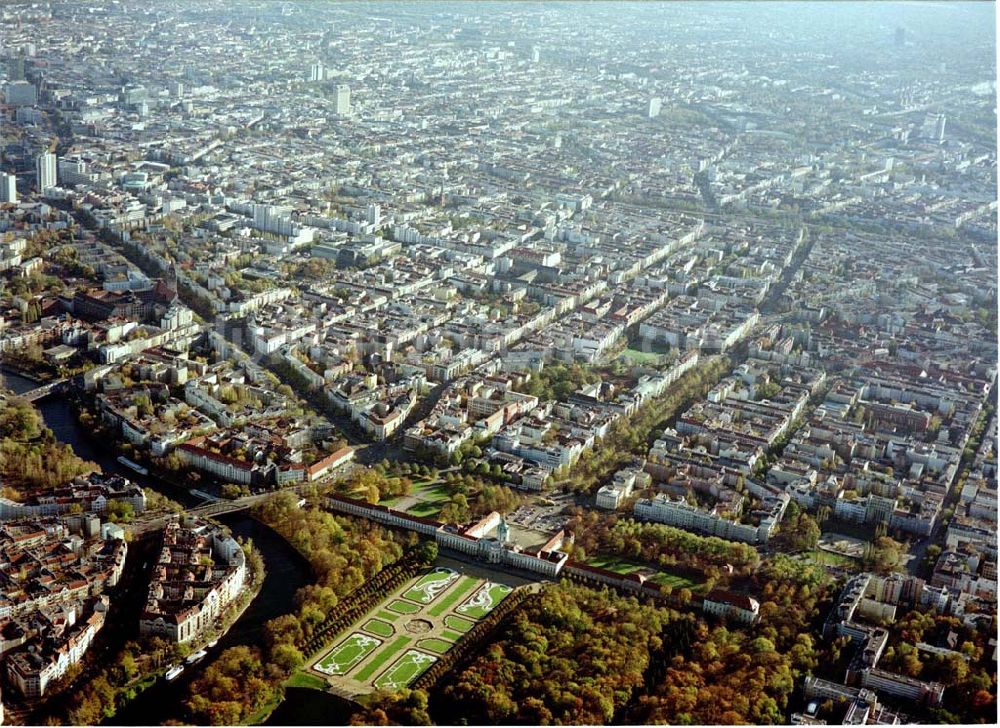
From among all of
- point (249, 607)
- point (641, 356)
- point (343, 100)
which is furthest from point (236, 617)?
point (343, 100)

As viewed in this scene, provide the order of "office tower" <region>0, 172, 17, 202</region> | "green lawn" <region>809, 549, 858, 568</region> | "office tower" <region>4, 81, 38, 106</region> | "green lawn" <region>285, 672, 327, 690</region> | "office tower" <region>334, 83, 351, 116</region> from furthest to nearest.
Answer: "office tower" <region>334, 83, 351, 116</region>
"office tower" <region>4, 81, 38, 106</region>
"office tower" <region>0, 172, 17, 202</region>
"green lawn" <region>809, 549, 858, 568</region>
"green lawn" <region>285, 672, 327, 690</region>

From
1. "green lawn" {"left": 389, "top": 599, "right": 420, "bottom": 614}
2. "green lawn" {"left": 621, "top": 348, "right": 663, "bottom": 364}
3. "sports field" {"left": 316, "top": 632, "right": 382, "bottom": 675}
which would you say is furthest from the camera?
"green lawn" {"left": 621, "top": 348, "right": 663, "bottom": 364}

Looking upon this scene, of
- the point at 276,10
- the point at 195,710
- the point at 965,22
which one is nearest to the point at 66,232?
the point at 276,10

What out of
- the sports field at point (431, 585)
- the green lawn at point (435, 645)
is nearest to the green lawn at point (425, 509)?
the sports field at point (431, 585)

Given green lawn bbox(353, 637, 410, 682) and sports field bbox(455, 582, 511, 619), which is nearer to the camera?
green lawn bbox(353, 637, 410, 682)

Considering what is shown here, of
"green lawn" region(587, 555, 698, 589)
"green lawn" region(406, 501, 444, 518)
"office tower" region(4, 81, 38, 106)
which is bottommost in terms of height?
"green lawn" region(587, 555, 698, 589)

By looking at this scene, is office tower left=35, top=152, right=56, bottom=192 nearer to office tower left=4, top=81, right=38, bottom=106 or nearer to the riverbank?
office tower left=4, top=81, right=38, bottom=106

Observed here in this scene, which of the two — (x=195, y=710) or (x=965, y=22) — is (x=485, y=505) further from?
(x=965, y=22)

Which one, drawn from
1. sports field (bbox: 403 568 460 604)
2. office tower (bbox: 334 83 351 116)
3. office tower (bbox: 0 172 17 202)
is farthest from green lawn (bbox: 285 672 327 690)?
office tower (bbox: 334 83 351 116)

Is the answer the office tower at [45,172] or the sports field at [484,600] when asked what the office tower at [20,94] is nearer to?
the office tower at [45,172]
